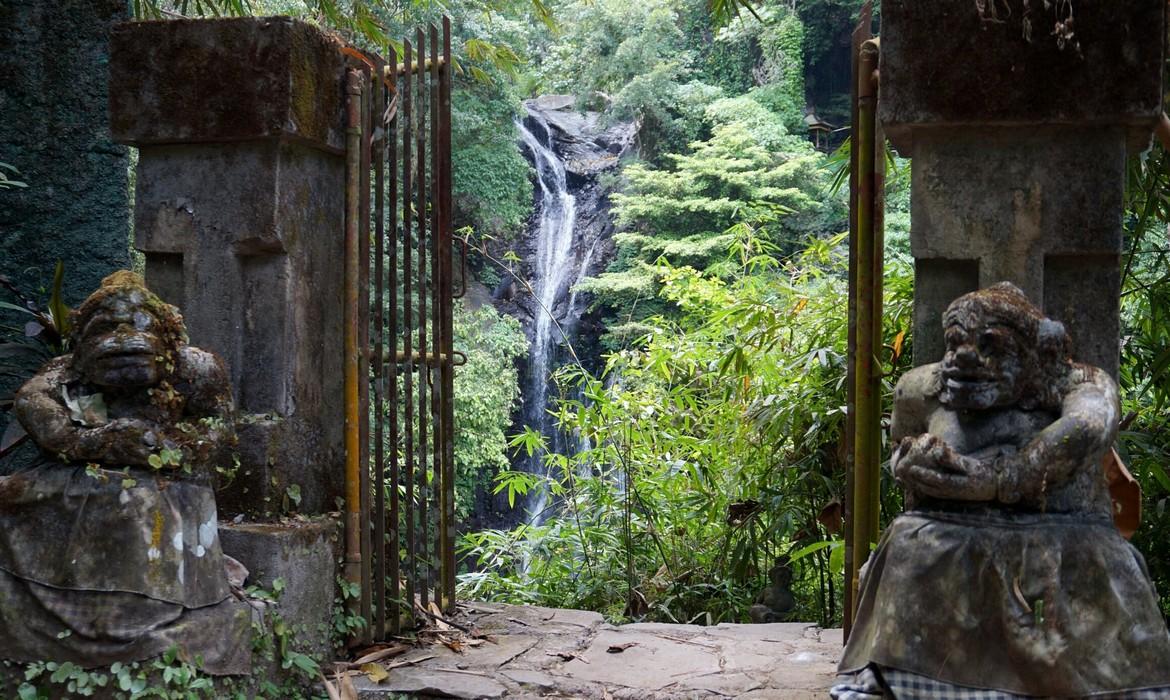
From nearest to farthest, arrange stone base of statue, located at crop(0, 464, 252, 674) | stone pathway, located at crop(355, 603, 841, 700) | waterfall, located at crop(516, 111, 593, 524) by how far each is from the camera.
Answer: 1. stone base of statue, located at crop(0, 464, 252, 674)
2. stone pathway, located at crop(355, 603, 841, 700)
3. waterfall, located at crop(516, 111, 593, 524)

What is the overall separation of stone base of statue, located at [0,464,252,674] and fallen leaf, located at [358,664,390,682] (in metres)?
0.92

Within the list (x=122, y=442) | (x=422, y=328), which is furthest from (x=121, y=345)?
(x=422, y=328)

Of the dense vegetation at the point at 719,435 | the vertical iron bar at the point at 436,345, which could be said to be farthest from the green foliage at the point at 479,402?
the vertical iron bar at the point at 436,345

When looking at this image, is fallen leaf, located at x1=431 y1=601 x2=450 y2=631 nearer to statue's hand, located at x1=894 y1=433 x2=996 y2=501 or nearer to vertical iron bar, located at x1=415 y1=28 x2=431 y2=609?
vertical iron bar, located at x1=415 y1=28 x2=431 y2=609

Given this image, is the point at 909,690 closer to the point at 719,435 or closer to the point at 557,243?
the point at 719,435

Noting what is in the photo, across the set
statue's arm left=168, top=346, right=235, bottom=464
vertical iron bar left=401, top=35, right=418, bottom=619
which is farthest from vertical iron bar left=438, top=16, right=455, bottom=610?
statue's arm left=168, top=346, right=235, bottom=464

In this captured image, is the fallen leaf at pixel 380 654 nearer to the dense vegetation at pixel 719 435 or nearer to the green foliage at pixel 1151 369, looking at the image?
the dense vegetation at pixel 719 435

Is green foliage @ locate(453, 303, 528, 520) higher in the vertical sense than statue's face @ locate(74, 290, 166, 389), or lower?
lower

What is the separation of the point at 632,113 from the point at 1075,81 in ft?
55.3

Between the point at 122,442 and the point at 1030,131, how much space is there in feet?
9.10

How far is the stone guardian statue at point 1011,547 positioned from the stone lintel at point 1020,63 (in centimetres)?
56

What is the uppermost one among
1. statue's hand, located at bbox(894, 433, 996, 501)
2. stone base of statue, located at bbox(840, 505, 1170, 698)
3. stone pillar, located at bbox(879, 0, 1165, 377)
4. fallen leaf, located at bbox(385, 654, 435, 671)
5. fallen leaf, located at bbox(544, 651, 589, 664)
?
stone pillar, located at bbox(879, 0, 1165, 377)

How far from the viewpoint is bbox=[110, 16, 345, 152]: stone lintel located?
12.8ft

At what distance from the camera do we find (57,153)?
4.79 m
